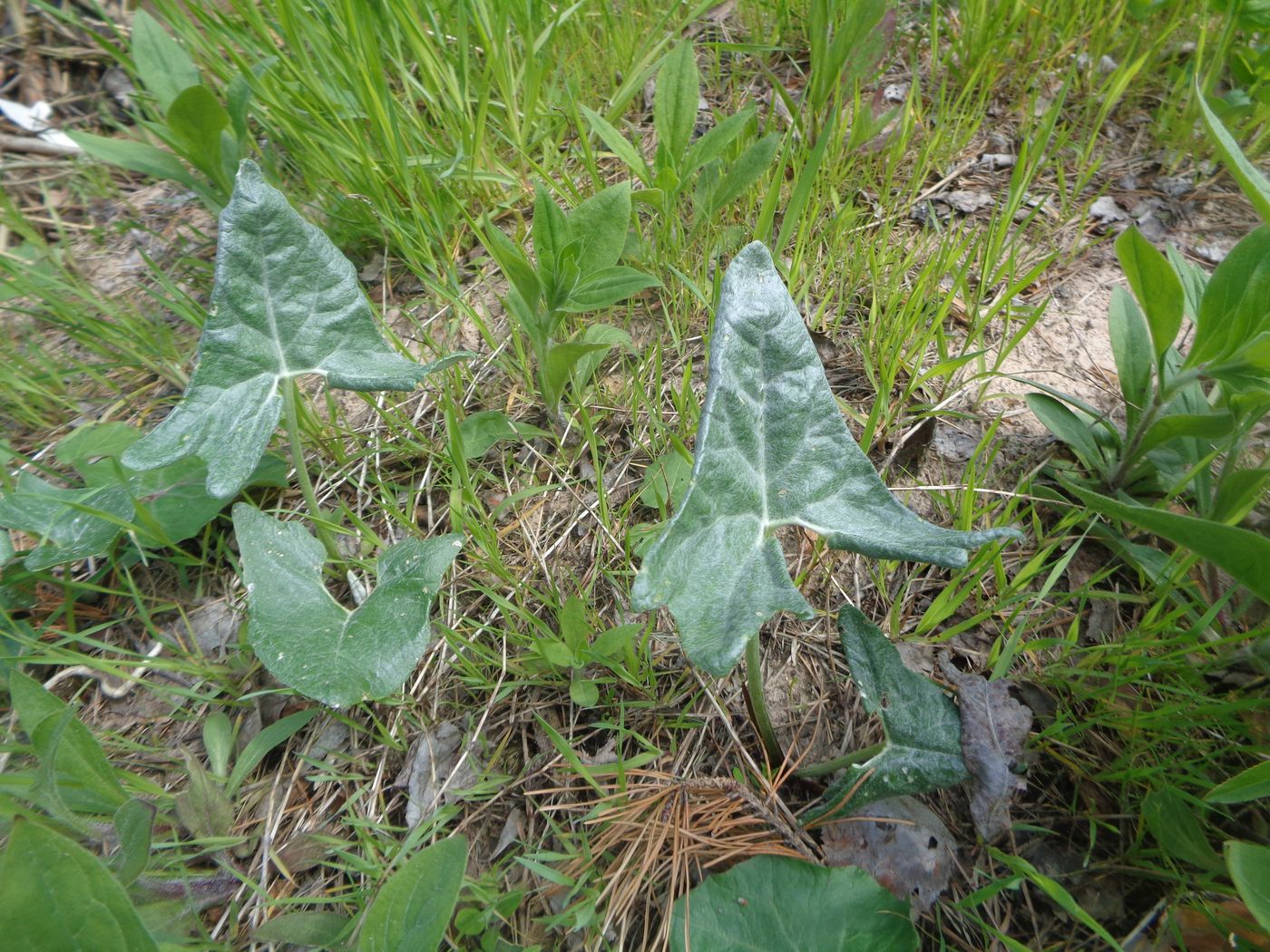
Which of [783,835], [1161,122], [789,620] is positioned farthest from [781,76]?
[783,835]

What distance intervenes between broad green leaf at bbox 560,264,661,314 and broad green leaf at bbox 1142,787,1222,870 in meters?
1.30

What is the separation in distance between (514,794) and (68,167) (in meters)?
2.82

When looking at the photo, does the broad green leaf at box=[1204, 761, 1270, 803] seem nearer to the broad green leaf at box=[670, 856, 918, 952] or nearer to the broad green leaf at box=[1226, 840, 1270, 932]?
the broad green leaf at box=[1226, 840, 1270, 932]

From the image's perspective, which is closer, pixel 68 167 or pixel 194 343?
pixel 194 343

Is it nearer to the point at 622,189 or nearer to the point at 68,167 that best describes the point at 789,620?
the point at 622,189

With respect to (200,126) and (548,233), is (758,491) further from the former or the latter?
(200,126)

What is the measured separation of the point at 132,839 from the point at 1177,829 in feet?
5.34

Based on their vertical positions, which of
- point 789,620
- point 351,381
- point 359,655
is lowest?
point 789,620

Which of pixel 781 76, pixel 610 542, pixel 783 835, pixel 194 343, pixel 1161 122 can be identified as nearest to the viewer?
pixel 783 835

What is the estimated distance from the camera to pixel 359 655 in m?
1.19

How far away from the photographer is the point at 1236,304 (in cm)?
125

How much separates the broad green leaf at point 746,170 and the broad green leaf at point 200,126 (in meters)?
1.32

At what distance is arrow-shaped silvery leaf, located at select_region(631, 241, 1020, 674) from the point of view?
978 millimetres

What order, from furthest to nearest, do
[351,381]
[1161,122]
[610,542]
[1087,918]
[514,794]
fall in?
1. [1161,122]
2. [610,542]
3. [351,381]
4. [514,794]
5. [1087,918]
